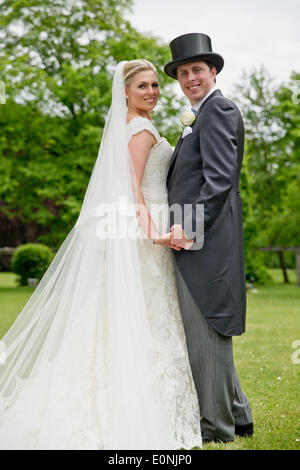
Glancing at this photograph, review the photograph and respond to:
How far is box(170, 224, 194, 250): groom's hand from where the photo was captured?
10.5 feet

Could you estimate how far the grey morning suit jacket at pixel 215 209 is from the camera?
125 inches

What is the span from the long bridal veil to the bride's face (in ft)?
0.26

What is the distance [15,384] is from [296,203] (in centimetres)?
1575

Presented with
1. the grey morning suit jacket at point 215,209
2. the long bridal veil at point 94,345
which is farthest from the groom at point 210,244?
the long bridal veil at point 94,345

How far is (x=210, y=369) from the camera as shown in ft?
10.7

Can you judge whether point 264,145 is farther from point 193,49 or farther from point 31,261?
point 193,49

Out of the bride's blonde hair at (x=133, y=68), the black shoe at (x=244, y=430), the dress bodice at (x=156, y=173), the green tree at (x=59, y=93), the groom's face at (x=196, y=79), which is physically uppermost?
the green tree at (x=59, y=93)

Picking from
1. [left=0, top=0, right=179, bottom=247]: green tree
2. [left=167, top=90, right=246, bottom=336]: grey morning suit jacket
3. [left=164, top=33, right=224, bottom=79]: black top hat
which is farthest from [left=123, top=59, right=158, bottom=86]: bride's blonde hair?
[left=0, top=0, right=179, bottom=247]: green tree

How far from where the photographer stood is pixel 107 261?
3264 millimetres

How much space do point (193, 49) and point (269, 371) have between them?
3691 mm

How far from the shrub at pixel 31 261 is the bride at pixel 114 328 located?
13852 mm

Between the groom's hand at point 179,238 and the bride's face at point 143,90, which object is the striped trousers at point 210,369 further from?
the bride's face at point 143,90
